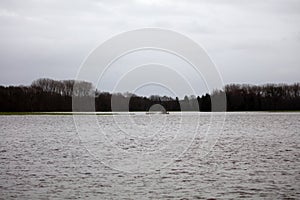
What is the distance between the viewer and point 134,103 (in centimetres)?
11631

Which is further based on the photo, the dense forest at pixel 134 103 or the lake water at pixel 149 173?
the dense forest at pixel 134 103

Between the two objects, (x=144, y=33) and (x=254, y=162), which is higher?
(x=144, y=33)

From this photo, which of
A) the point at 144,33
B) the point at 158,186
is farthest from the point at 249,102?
the point at 158,186

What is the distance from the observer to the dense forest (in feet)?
407

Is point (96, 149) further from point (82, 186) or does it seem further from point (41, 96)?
point (41, 96)

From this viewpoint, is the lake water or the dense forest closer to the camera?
the lake water

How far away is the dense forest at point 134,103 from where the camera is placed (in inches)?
4879

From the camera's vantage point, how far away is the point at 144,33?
29.3 m

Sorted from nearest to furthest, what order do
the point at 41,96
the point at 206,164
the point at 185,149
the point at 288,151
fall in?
the point at 206,164 → the point at 288,151 → the point at 185,149 → the point at 41,96

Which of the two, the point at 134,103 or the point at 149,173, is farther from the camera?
the point at 134,103

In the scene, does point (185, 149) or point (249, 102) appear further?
point (249, 102)

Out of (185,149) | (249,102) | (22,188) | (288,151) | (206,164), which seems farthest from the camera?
(249,102)

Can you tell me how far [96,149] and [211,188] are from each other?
44.3ft

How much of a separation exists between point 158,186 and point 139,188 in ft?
2.32
